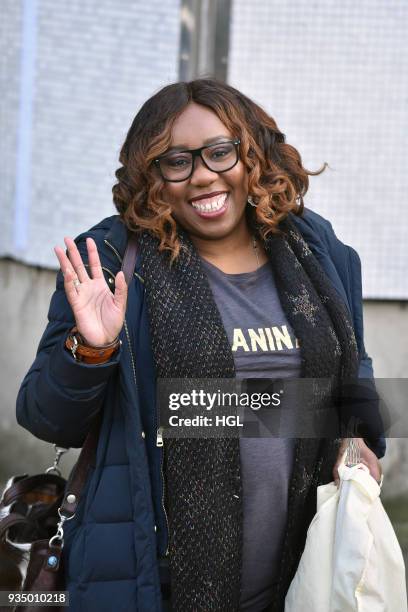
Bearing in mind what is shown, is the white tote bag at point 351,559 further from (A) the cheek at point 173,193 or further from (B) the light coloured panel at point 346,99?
(B) the light coloured panel at point 346,99

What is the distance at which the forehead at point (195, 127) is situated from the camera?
7.96 ft

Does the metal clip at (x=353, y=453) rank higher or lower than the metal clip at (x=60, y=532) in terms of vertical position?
higher

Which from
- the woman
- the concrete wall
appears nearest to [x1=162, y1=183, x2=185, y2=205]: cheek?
the woman

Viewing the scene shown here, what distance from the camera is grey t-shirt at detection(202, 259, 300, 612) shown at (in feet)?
7.64

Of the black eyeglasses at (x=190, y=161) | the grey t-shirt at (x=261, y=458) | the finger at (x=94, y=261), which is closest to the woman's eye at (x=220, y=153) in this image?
the black eyeglasses at (x=190, y=161)

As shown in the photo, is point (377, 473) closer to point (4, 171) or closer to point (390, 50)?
point (390, 50)

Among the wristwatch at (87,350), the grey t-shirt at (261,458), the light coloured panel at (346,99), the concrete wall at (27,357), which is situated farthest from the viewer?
the concrete wall at (27,357)

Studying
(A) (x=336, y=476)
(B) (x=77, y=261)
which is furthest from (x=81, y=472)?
(A) (x=336, y=476)

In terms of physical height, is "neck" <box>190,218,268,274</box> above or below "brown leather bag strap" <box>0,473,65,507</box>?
above

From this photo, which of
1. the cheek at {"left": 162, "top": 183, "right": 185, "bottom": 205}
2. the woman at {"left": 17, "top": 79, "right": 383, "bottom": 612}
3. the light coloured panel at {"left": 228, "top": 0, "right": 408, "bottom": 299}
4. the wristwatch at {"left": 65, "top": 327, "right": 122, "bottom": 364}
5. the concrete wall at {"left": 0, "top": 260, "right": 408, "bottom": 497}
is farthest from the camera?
the concrete wall at {"left": 0, "top": 260, "right": 408, "bottom": 497}

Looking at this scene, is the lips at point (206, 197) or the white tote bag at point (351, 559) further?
the lips at point (206, 197)

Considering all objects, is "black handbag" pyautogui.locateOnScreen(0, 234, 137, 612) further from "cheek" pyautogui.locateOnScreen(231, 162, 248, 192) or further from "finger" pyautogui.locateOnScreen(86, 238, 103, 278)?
"cheek" pyautogui.locateOnScreen(231, 162, 248, 192)

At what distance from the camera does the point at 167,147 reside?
2.41 m

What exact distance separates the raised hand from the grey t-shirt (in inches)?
13.6
